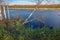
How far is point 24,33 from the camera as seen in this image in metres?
5.74

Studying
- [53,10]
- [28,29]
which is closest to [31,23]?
[28,29]

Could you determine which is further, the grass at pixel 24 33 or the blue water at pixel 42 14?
the blue water at pixel 42 14

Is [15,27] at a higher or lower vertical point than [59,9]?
lower

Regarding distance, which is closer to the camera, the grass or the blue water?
the grass

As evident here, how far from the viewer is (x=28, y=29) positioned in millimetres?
5918

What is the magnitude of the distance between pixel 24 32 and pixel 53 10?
3.47 ft

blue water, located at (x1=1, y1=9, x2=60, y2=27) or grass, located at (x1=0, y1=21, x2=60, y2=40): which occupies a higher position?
blue water, located at (x1=1, y1=9, x2=60, y2=27)

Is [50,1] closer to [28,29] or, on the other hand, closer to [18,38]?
[28,29]

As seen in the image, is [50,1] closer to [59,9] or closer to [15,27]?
[59,9]

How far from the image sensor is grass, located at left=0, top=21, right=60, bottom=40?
561 centimetres

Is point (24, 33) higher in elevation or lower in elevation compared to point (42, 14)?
lower

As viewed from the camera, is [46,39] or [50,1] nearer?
[46,39]

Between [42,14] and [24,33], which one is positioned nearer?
[24,33]

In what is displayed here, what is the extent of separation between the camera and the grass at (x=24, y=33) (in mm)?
5613
